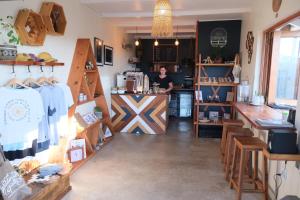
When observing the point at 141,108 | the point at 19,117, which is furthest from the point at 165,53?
the point at 19,117

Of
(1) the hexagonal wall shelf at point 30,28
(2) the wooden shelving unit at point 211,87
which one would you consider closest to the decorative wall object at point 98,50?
(1) the hexagonal wall shelf at point 30,28

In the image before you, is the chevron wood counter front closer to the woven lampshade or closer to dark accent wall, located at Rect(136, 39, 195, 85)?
the woven lampshade

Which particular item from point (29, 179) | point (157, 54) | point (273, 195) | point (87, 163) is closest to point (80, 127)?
point (87, 163)

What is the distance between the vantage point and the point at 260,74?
12.1ft

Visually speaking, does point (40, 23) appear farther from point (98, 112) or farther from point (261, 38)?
point (261, 38)

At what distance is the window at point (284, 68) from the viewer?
10.0ft

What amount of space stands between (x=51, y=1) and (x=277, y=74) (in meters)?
3.33

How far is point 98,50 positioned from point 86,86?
1.12 m

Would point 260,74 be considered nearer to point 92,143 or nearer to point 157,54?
point 92,143

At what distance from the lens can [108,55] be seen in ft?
17.6

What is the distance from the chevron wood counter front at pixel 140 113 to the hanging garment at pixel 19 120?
2859 mm

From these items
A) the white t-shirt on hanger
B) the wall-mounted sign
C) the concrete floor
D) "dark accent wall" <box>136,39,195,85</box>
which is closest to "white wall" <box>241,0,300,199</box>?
the wall-mounted sign

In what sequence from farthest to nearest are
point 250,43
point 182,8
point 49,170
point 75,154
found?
point 182,8 < point 250,43 < point 75,154 < point 49,170

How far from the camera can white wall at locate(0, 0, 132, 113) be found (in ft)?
8.16
